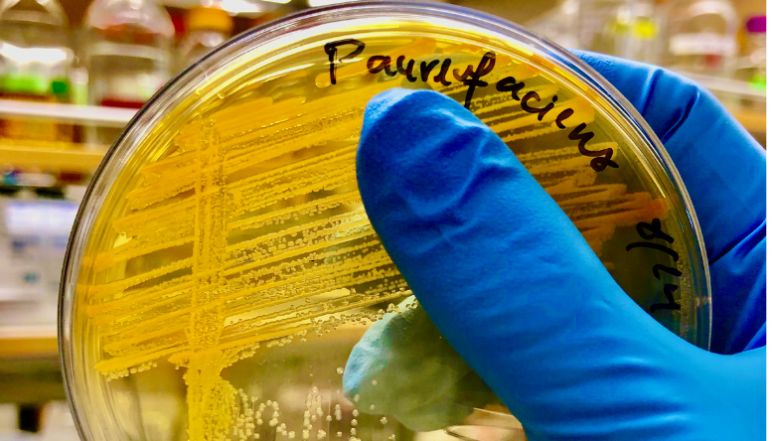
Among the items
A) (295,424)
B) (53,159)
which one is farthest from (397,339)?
(53,159)

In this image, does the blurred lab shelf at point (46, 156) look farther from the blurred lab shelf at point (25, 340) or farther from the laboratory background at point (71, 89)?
→ the blurred lab shelf at point (25, 340)

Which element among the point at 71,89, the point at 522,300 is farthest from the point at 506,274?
the point at 71,89

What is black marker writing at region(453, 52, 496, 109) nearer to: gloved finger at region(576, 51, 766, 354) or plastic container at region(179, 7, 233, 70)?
gloved finger at region(576, 51, 766, 354)

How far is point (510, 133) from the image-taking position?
41cm

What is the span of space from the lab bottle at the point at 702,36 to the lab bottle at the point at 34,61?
1195 mm

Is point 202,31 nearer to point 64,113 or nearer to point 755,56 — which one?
point 64,113

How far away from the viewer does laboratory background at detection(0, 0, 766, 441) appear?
0.75 metres

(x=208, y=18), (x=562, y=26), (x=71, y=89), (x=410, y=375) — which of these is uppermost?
(x=562, y=26)

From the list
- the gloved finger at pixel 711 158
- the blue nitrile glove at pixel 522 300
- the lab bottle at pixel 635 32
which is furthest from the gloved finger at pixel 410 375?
the lab bottle at pixel 635 32

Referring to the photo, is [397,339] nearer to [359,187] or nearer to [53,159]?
[359,187]

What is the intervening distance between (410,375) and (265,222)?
0.17 meters

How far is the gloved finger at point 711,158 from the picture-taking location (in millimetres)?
477

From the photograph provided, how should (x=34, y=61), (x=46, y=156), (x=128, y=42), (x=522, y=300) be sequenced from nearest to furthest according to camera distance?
(x=522, y=300) < (x=46, y=156) < (x=34, y=61) < (x=128, y=42)

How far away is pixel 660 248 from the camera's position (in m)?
0.43
